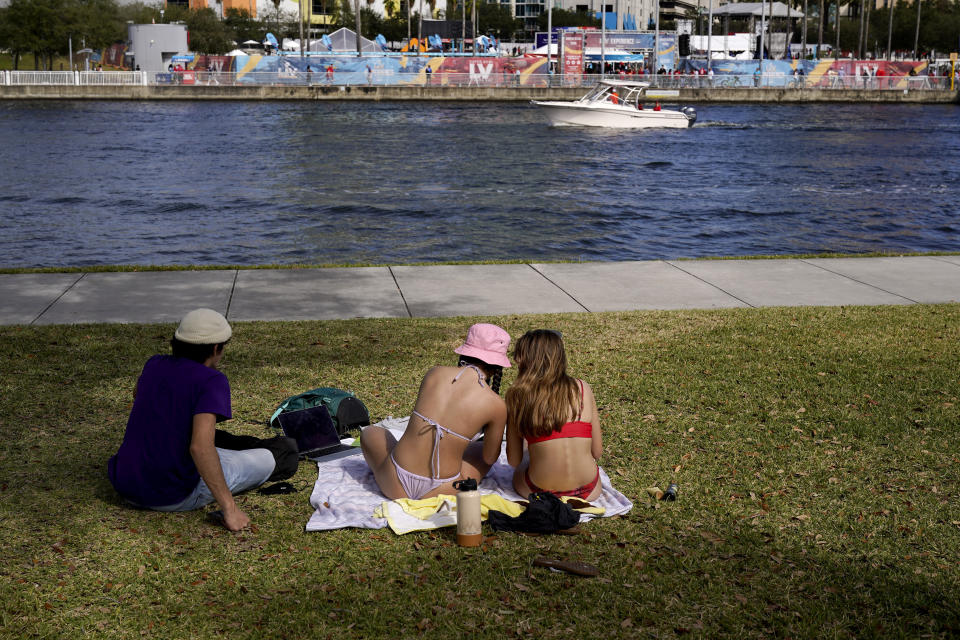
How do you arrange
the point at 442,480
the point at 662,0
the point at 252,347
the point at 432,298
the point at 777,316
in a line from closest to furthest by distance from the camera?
the point at 442,480
the point at 252,347
the point at 777,316
the point at 432,298
the point at 662,0

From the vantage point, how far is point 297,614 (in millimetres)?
4434

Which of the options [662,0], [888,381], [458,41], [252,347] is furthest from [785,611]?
[662,0]

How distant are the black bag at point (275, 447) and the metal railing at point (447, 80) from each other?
218ft

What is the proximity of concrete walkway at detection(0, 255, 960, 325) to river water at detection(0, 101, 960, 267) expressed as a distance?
5324mm

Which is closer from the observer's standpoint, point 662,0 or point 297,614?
point 297,614

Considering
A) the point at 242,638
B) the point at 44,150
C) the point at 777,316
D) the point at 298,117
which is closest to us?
the point at 242,638

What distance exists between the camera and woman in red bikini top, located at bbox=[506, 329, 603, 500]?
5246 mm

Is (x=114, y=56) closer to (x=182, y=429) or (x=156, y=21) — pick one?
(x=156, y=21)

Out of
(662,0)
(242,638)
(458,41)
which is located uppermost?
(662,0)

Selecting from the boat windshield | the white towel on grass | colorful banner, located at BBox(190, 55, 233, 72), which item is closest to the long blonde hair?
the white towel on grass

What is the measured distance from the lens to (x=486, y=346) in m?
5.25

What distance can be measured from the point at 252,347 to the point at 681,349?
3.88 meters

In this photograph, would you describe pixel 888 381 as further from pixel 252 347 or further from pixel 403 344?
pixel 252 347

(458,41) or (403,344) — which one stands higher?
(458,41)
